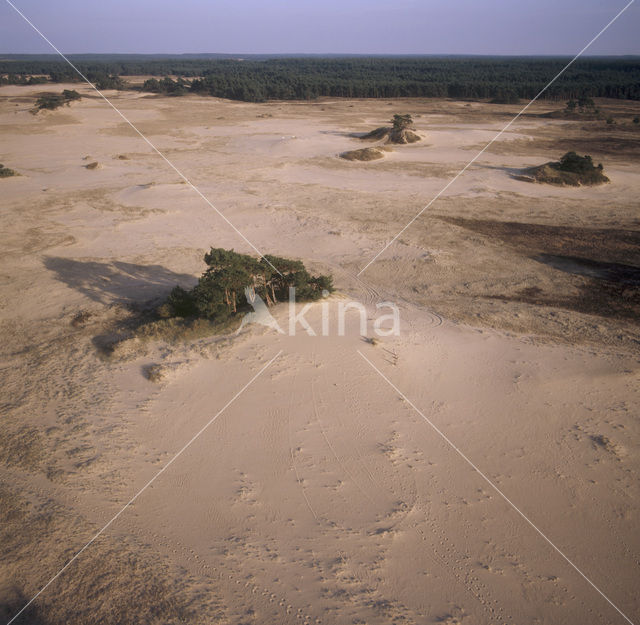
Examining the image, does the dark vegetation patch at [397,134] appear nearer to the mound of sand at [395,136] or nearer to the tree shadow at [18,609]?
the mound of sand at [395,136]

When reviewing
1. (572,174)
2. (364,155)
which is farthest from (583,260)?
(364,155)

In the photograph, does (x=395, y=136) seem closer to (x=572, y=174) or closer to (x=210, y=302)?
(x=572, y=174)

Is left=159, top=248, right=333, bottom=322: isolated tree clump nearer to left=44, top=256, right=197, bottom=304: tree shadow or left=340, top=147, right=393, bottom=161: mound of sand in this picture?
left=44, top=256, right=197, bottom=304: tree shadow

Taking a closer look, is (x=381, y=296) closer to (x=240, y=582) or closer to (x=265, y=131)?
(x=240, y=582)

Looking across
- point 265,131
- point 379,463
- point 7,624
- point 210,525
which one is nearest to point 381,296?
point 379,463

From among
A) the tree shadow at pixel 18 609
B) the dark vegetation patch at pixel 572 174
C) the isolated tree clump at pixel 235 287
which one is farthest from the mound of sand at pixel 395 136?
the tree shadow at pixel 18 609
